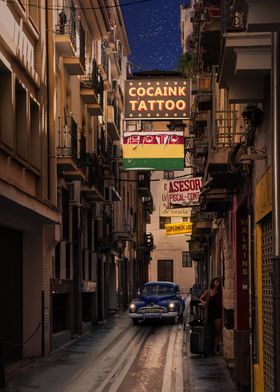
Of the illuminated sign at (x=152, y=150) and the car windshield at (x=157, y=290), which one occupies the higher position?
the illuminated sign at (x=152, y=150)

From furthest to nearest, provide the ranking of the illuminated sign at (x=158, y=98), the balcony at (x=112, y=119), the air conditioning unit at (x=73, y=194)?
the balcony at (x=112, y=119) → the air conditioning unit at (x=73, y=194) → the illuminated sign at (x=158, y=98)

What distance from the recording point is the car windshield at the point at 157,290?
33.2 metres

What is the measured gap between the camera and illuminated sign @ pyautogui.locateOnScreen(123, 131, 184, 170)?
21797 millimetres

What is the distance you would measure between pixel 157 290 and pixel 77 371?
16.7 meters

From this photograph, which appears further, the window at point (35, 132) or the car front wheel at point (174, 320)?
the car front wheel at point (174, 320)

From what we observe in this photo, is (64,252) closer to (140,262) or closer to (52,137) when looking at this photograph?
(52,137)

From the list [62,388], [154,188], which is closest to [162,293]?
[62,388]

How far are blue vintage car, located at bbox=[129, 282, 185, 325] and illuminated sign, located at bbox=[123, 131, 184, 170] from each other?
10.7m

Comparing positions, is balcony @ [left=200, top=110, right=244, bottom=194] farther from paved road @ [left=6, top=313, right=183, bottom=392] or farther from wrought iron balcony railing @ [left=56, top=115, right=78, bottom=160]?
wrought iron balcony railing @ [left=56, top=115, right=78, bottom=160]

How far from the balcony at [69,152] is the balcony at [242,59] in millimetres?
12722

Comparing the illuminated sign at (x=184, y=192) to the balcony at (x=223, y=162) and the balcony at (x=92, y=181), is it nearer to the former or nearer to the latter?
the balcony at (x=92, y=181)

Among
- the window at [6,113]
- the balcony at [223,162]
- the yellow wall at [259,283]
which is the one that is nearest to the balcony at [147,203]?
the window at [6,113]

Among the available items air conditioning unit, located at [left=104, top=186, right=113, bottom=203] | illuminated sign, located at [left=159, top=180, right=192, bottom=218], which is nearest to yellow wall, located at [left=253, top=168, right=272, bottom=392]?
illuminated sign, located at [left=159, top=180, right=192, bottom=218]

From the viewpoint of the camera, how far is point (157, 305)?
31.5 metres
